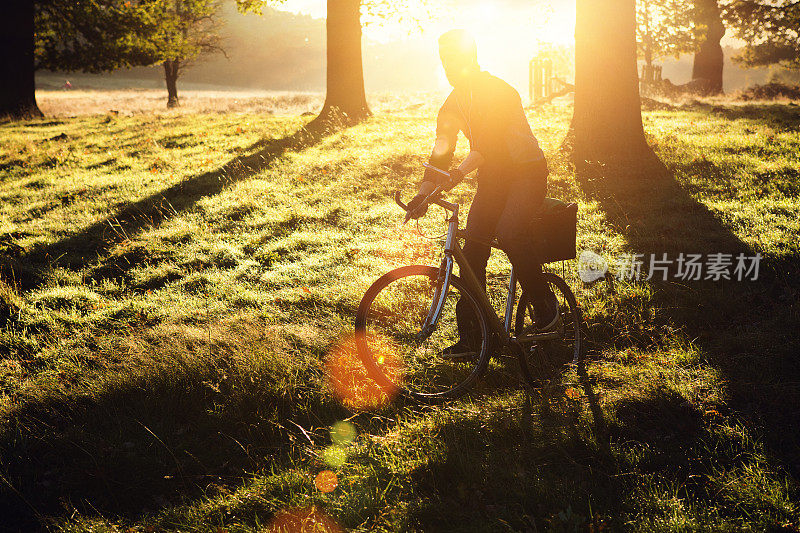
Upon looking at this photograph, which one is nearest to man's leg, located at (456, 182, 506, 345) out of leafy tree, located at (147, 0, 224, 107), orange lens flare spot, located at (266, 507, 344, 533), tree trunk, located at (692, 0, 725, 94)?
orange lens flare spot, located at (266, 507, 344, 533)

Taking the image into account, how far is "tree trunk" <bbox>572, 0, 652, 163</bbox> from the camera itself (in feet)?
30.9

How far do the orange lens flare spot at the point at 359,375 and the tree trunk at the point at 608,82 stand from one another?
7.05 meters

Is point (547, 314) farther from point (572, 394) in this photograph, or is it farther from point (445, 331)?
point (445, 331)

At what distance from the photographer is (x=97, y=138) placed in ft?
52.5

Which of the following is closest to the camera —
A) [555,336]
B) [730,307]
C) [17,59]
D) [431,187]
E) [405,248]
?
[431,187]

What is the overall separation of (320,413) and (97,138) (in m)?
15.6

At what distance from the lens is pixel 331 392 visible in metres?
4.14

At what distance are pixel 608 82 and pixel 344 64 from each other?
8606 mm

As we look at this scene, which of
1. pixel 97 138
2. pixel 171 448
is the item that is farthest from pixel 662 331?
pixel 97 138

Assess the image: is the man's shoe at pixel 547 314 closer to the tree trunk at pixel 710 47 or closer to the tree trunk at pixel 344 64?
the tree trunk at pixel 344 64

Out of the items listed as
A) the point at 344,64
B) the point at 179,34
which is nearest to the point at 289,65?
the point at 179,34

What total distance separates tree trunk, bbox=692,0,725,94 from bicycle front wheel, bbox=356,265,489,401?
27.4 m

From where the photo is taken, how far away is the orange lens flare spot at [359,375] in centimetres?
403

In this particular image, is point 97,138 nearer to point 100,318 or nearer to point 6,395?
point 100,318
